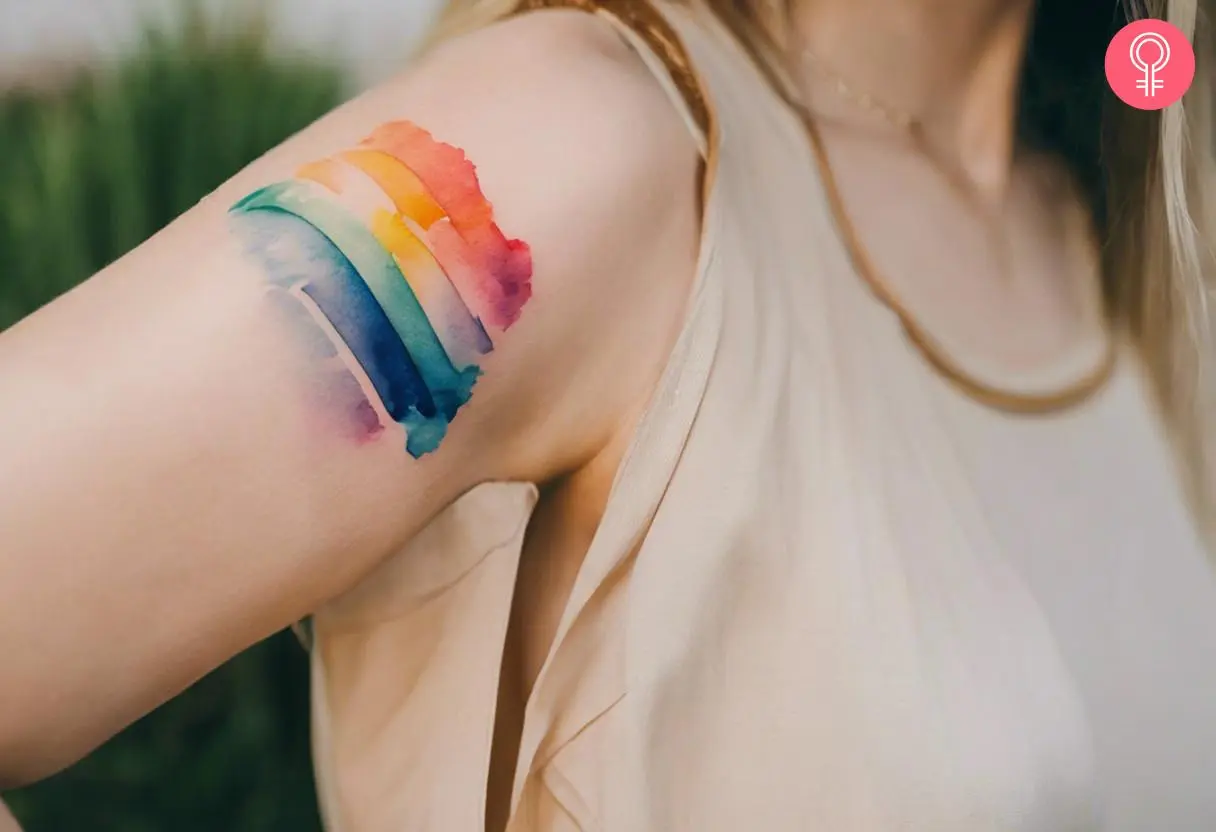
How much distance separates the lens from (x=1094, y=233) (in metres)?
0.71

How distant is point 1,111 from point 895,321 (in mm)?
581

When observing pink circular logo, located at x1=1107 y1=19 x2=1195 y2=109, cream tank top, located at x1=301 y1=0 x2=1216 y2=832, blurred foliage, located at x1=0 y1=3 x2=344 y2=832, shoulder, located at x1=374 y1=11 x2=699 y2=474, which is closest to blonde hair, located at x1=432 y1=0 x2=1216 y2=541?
pink circular logo, located at x1=1107 y1=19 x2=1195 y2=109

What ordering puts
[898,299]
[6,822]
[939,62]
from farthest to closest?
1. [939,62]
2. [898,299]
3. [6,822]

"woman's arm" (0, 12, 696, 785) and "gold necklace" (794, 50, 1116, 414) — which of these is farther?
"gold necklace" (794, 50, 1116, 414)

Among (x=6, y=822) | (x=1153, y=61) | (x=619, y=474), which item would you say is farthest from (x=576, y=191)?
(x=1153, y=61)

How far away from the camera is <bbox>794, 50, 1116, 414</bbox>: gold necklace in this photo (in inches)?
20.1

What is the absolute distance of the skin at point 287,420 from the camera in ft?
1.11

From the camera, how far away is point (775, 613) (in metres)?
0.44

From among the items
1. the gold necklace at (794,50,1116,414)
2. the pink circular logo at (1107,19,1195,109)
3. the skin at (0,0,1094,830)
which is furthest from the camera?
the pink circular logo at (1107,19,1195,109)

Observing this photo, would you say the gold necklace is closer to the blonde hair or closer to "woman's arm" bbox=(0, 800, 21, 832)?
the blonde hair

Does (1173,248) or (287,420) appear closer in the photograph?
(287,420)

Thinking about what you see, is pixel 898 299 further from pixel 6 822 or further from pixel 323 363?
pixel 6 822

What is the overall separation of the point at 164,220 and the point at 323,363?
30 cm

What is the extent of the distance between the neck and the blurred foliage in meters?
0.34
